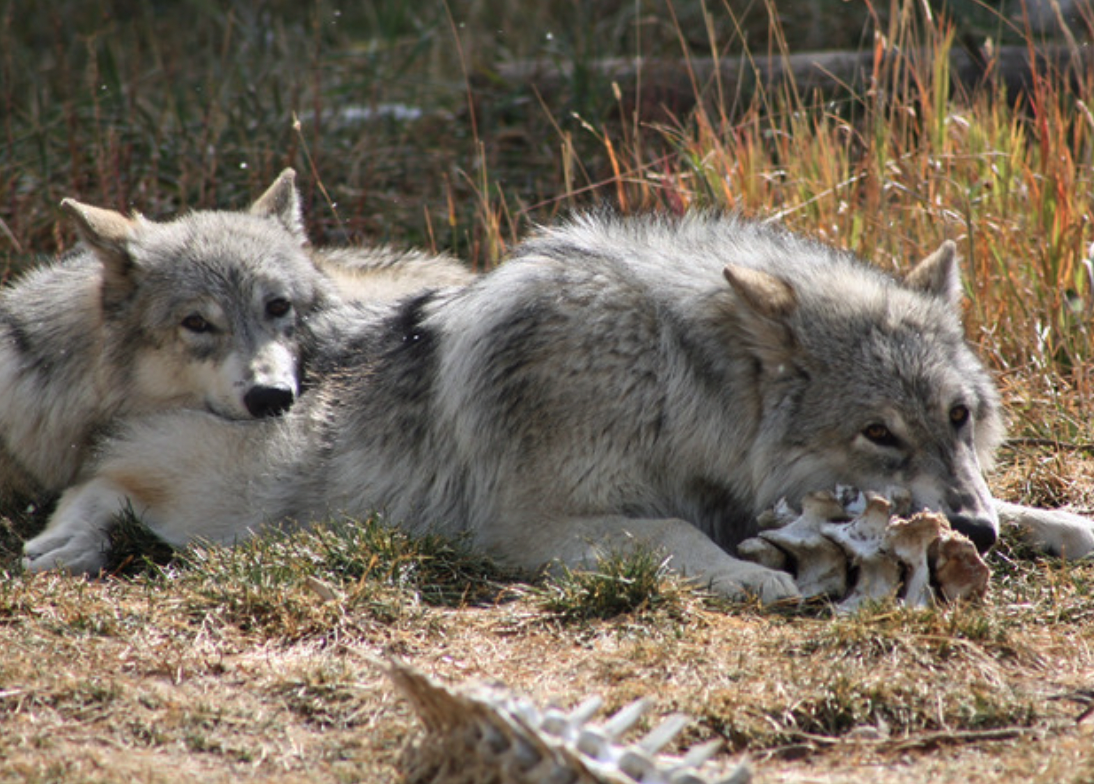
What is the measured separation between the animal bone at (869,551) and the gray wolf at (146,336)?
1.80 metres

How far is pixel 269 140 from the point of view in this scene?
25.3ft

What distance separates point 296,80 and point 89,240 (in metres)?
3.90

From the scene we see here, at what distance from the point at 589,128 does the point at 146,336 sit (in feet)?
9.51

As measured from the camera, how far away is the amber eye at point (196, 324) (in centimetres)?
471

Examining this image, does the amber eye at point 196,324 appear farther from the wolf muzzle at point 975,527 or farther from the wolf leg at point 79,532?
the wolf muzzle at point 975,527

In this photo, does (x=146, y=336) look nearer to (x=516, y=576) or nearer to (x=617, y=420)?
(x=516, y=576)

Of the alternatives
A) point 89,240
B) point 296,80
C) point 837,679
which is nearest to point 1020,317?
point 837,679

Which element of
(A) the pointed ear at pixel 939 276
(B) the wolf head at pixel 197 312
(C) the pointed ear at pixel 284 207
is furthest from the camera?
(C) the pointed ear at pixel 284 207

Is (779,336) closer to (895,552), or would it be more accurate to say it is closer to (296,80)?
(895,552)

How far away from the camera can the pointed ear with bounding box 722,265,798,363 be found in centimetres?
394

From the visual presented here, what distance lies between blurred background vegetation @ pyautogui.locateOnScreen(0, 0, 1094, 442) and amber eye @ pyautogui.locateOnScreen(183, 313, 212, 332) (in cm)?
168

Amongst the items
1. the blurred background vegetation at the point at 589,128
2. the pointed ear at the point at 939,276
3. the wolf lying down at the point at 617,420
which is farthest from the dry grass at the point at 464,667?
the blurred background vegetation at the point at 589,128

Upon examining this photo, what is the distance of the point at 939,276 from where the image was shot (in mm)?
4371

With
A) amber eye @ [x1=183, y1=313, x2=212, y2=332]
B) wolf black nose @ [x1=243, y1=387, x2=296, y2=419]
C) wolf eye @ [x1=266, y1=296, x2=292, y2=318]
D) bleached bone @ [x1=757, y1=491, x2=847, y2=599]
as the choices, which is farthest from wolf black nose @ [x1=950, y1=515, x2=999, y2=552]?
amber eye @ [x1=183, y1=313, x2=212, y2=332]
